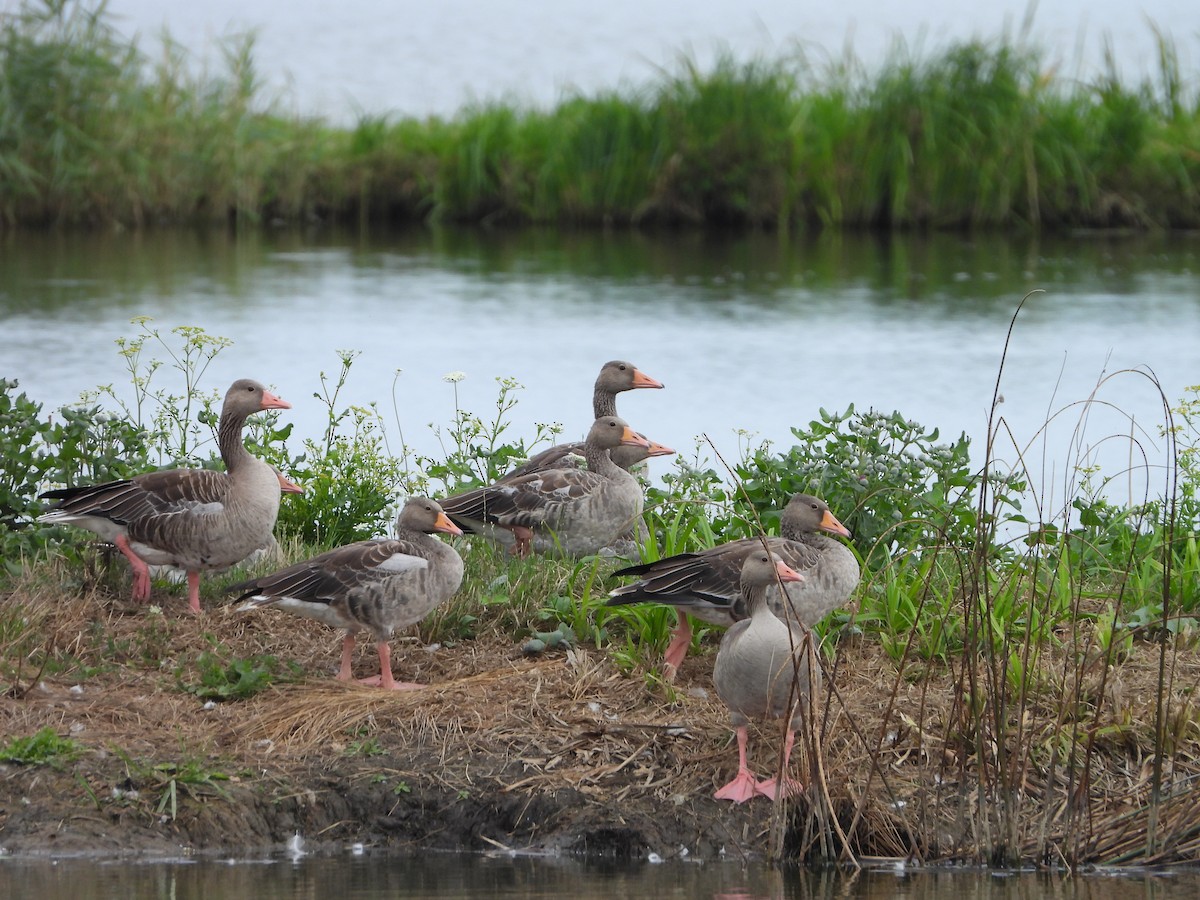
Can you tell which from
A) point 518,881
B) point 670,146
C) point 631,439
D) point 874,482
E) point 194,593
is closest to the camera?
point 518,881

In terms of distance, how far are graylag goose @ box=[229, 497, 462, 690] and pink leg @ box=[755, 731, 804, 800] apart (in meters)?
1.65

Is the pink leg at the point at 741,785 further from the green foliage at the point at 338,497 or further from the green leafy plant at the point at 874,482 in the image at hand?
the green foliage at the point at 338,497

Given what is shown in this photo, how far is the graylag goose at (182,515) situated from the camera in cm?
783

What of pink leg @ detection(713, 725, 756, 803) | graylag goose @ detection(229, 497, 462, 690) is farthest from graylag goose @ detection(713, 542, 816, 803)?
graylag goose @ detection(229, 497, 462, 690)

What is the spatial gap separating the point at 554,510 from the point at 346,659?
171 centimetres

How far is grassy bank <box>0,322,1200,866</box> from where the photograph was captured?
20.3 feet

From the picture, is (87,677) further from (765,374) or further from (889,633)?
(765,374)

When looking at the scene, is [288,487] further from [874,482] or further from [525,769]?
[874,482]

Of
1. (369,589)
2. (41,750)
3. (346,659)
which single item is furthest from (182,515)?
(41,750)

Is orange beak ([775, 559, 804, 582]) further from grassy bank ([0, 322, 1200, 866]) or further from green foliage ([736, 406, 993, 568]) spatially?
green foliage ([736, 406, 993, 568])

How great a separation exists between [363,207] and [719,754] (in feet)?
64.6

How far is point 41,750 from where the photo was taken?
21.1ft

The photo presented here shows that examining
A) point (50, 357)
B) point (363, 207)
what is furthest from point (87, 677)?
point (363, 207)

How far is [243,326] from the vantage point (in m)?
17.9
